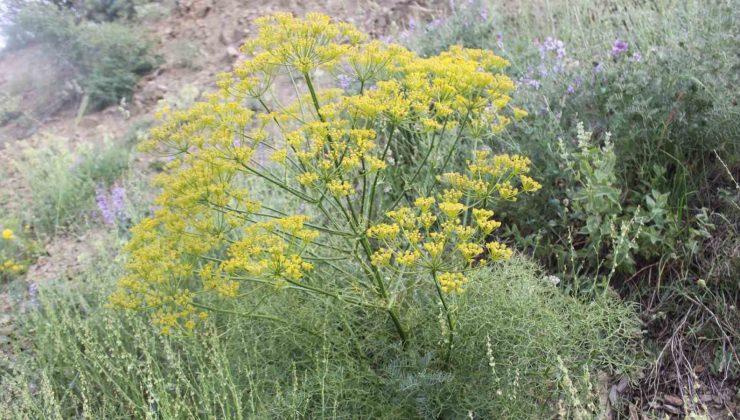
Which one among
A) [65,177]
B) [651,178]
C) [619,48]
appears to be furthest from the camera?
[65,177]

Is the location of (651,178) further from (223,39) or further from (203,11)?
(203,11)

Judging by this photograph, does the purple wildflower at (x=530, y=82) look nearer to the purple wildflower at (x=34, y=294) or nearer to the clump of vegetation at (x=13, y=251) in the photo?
the purple wildflower at (x=34, y=294)

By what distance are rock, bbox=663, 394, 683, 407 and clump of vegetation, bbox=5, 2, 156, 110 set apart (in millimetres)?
6249

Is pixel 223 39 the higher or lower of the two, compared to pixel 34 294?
higher

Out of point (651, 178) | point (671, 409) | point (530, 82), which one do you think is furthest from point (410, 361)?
point (530, 82)

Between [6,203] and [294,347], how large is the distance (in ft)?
15.3

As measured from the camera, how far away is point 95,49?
7.20 m

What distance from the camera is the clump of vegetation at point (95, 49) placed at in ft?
23.1

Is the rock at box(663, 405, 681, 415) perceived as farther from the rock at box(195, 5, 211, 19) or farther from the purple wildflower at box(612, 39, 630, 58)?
the rock at box(195, 5, 211, 19)

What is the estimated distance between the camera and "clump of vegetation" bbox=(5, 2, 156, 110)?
704 centimetres

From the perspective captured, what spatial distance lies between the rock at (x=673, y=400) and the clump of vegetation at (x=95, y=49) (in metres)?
6.25

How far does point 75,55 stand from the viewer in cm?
738

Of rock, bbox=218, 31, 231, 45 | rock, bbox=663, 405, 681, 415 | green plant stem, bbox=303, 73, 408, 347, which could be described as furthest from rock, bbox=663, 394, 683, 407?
rock, bbox=218, 31, 231, 45

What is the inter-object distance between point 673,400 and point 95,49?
6863 mm
